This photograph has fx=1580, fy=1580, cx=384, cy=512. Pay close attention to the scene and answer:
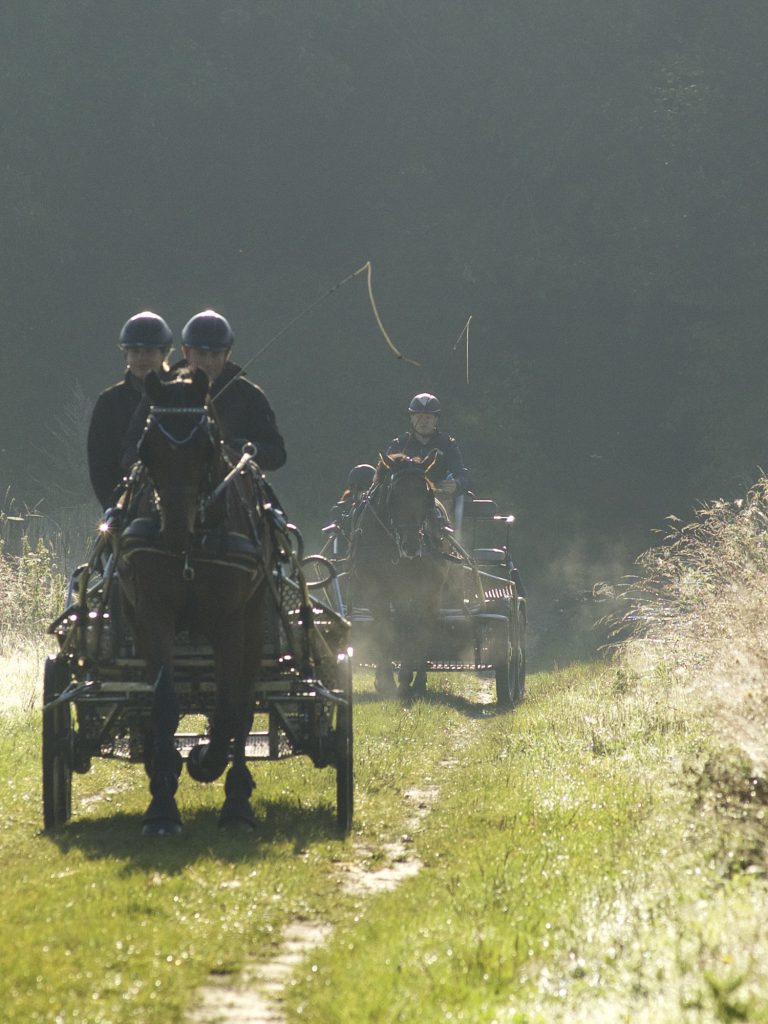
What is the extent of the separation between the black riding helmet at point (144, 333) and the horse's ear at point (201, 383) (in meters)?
1.97

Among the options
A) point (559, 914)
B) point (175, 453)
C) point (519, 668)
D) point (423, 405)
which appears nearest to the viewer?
point (559, 914)

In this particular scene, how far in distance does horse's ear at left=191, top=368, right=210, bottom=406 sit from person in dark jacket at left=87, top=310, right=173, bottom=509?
5.98ft

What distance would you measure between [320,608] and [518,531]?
28.8 meters

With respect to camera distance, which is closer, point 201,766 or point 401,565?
point 201,766

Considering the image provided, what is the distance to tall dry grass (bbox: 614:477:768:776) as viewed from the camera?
7102 mm

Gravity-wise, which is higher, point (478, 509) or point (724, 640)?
point (478, 509)

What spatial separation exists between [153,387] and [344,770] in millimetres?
2406

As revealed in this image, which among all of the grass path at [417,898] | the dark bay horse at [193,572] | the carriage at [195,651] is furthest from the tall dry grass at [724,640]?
the dark bay horse at [193,572]

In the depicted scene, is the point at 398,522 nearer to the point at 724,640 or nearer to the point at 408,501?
the point at 408,501

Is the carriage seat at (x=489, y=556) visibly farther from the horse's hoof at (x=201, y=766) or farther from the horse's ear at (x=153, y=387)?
the horse's ear at (x=153, y=387)

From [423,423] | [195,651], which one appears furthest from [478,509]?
[195,651]

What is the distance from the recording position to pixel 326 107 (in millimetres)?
45469

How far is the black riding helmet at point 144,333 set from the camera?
9750 millimetres

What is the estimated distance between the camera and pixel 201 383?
7.84m
